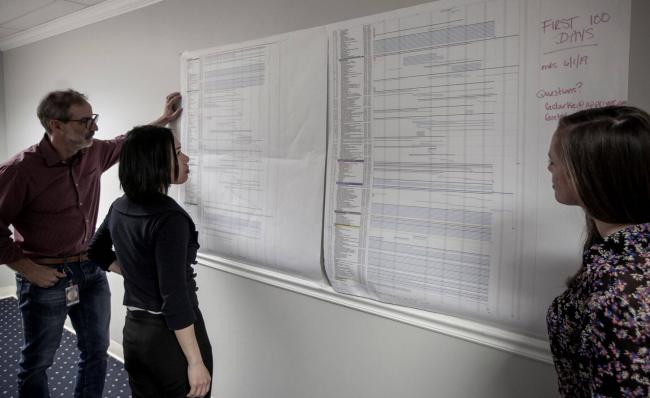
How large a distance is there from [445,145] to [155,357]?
3.63 feet

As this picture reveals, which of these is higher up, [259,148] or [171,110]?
[171,110]

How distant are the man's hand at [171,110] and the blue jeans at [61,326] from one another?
0.76 meters

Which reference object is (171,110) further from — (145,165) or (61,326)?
(61,326)

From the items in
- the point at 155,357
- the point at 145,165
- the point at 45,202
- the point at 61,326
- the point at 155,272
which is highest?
the point at 145,165

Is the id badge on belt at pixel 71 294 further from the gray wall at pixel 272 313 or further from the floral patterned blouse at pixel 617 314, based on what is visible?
the floral patterned blouse at pixel 617 314

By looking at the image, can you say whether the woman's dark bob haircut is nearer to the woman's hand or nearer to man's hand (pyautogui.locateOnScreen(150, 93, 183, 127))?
the woman's hand

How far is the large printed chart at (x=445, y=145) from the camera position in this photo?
42.4 inches

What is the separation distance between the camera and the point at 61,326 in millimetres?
1805

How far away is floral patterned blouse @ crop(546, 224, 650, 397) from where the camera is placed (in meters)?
0.64

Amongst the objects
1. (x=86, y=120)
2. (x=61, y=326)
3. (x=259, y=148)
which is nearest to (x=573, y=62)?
(x=259, y=148)

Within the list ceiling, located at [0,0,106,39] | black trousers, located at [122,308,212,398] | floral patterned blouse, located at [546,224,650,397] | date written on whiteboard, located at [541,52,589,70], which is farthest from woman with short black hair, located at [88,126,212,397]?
ceiling, located at [0,0,106,39]

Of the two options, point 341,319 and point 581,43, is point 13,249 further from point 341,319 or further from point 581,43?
point 581,43

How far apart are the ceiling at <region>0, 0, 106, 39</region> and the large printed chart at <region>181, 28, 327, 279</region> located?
1.10 m

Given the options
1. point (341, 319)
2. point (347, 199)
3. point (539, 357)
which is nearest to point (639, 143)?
point (539, 357)
